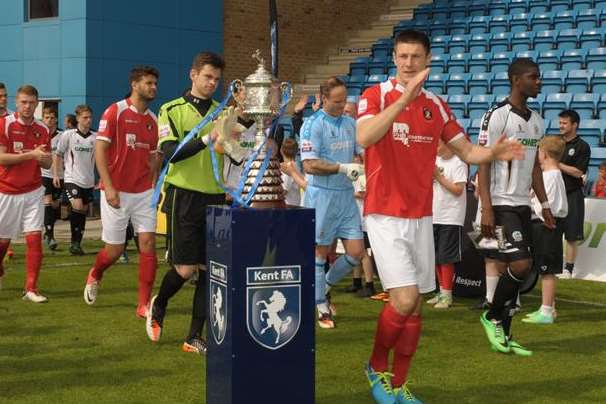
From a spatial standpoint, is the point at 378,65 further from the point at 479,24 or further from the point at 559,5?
the point at 559,5

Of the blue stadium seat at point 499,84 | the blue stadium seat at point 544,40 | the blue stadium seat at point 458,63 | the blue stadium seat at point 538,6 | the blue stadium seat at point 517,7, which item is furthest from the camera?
the blue stadium seat at point 517,7

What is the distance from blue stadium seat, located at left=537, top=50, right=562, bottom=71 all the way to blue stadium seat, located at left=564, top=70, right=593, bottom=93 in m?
0.83

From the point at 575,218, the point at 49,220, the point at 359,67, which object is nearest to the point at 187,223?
the point at 575,218

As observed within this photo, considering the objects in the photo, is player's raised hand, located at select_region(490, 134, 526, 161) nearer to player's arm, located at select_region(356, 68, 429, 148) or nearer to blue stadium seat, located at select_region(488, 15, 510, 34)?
player's arm, located at select_region(356, 68, 429, 148)

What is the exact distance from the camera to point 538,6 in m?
23.5

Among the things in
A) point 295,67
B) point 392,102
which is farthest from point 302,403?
point 295,67

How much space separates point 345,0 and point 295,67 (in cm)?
316

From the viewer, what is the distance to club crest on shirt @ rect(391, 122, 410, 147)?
226 inches

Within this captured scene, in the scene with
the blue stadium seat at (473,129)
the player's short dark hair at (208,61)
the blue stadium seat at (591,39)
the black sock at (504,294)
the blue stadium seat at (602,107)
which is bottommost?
the black sock at (504,294)

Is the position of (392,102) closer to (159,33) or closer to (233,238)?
(233,238)

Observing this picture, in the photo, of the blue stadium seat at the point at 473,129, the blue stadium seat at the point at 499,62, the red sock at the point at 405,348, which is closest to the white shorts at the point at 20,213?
the red sock at the point at 405,348

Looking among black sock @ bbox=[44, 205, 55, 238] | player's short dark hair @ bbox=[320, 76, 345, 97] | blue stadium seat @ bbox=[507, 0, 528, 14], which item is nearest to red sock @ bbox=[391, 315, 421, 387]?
player's short dark hair @ bbox=[320, 76, 345, 97]

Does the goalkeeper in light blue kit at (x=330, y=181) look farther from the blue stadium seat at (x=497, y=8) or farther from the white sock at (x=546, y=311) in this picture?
the blue stadium seat at (x=497, y=8)

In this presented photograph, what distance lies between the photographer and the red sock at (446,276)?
1023 centimetres
